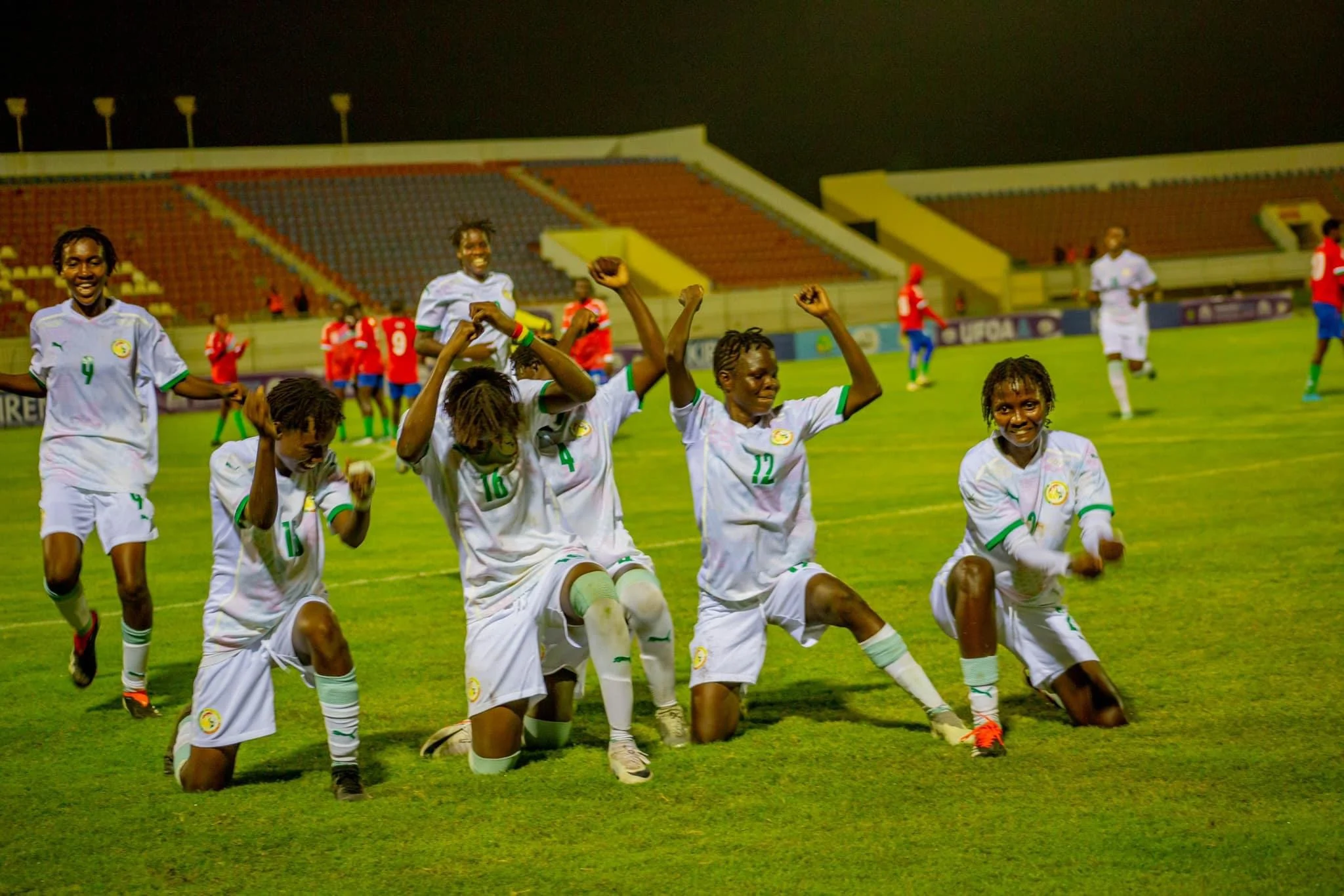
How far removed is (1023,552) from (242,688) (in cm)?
307

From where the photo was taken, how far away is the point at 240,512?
5.70 metres

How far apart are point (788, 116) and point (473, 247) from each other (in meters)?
44.1

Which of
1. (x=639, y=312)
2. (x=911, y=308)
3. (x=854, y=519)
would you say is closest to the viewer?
(x=639, y=312)

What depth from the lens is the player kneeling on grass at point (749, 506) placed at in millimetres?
6227

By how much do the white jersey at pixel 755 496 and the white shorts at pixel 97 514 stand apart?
2.82 metres

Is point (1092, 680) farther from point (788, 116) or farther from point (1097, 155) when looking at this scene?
point (1097, 155)

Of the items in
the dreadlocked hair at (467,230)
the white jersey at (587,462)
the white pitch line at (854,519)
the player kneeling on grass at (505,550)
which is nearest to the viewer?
the player kneeling on grass at (505,550)

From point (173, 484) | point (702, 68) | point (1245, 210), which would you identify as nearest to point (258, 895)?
point (173, 484)

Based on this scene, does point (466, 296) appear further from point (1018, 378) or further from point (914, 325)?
point (914, 325)

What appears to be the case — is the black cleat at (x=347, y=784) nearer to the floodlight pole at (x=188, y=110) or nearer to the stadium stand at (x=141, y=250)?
the stadium stand at (x=141, y=250)

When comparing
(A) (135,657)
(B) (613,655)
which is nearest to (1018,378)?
(B) (613,655)

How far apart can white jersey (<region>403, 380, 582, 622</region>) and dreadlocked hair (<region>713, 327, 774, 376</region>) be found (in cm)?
94

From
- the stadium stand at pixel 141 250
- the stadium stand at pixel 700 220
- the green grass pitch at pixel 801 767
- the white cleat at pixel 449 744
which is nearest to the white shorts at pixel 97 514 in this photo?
the green grass pitch at pixel 801 767

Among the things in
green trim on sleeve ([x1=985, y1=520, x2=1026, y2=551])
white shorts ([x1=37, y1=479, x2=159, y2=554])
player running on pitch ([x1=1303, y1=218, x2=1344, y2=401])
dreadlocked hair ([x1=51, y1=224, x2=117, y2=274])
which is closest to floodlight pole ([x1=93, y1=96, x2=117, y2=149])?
player running on pitch ([x1=1303, y1=218, x2=1344, y2=401])
